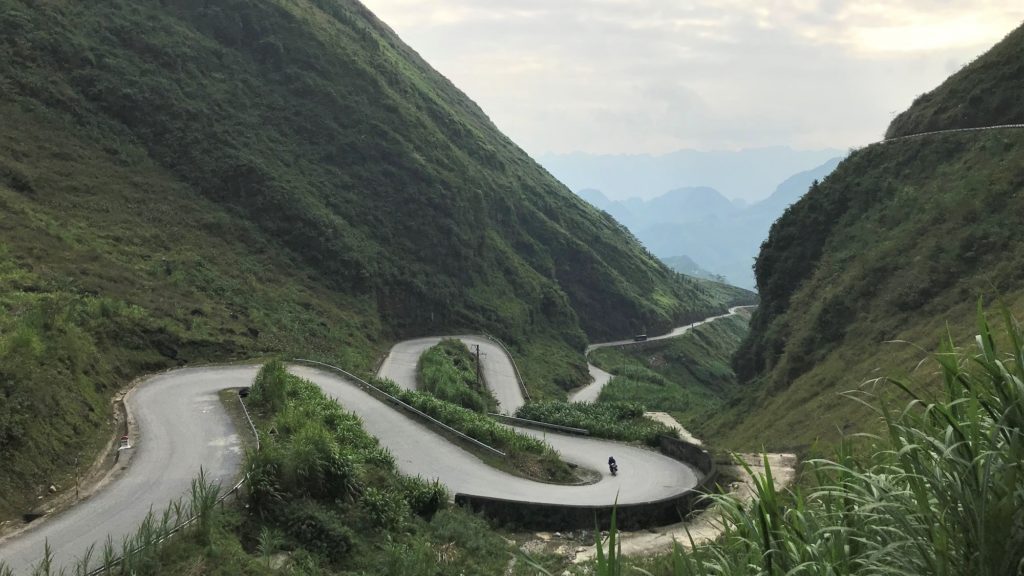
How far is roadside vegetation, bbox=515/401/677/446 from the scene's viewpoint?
92.8 feet

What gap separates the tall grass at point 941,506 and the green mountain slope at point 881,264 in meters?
15.8

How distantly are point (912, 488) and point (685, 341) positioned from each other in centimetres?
10168

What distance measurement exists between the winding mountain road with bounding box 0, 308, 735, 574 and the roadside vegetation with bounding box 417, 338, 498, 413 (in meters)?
7.71

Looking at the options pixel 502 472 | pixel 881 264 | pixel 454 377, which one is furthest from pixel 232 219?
pixel 881 264

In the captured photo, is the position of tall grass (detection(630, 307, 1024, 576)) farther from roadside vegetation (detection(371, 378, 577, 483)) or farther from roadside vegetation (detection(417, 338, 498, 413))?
roadside vegetation (detection(417, 338, 498, 413))

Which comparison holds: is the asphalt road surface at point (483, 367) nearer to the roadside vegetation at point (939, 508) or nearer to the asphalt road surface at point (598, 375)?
the asphalt road surface at point (598, 375)

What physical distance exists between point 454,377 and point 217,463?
2764 centimetres

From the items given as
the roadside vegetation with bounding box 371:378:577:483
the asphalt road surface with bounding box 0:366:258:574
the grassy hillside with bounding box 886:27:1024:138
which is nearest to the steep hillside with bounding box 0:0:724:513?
the asphalt road surface with bounding box 0:366:258:574

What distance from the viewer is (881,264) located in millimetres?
34938

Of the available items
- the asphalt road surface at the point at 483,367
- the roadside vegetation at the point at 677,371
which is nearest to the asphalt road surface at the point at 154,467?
the asphalt road surface at the point at 483,367

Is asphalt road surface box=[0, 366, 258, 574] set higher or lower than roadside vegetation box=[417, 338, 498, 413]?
higher

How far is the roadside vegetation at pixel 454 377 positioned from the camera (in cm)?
3834

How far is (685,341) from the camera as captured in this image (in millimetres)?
102438

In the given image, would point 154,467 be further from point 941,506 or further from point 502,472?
point 941,506
